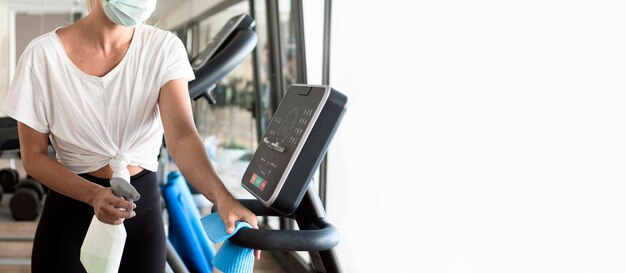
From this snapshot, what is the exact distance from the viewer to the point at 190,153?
1.34 metres

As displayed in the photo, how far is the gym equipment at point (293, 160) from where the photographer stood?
3.43ft

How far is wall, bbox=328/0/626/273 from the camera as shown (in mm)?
1340

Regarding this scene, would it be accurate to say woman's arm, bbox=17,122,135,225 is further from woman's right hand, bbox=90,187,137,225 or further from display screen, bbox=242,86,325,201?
display screen, bbox=242,86,325,201

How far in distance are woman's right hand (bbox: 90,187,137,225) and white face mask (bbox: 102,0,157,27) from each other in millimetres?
357

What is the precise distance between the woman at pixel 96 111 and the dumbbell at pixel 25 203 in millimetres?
3814

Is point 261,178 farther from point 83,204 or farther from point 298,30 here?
point 298,30

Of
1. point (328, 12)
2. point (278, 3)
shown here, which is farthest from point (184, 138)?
point (278, 3)

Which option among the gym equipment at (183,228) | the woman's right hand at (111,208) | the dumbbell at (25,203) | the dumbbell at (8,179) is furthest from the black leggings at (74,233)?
the dumbbell at (8,179)

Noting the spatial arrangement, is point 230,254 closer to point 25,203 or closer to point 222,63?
point 222,63

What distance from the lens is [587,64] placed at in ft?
4.45

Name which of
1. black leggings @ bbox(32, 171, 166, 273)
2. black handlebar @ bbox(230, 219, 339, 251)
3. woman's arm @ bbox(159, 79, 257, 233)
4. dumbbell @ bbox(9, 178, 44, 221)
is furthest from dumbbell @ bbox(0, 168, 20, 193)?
black handlebar @ bbox(230, 219, 339, 251)

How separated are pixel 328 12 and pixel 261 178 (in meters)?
2.06

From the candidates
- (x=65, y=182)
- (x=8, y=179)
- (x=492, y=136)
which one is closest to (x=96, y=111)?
(x=65, y=182)

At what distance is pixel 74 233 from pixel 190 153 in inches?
14.3
